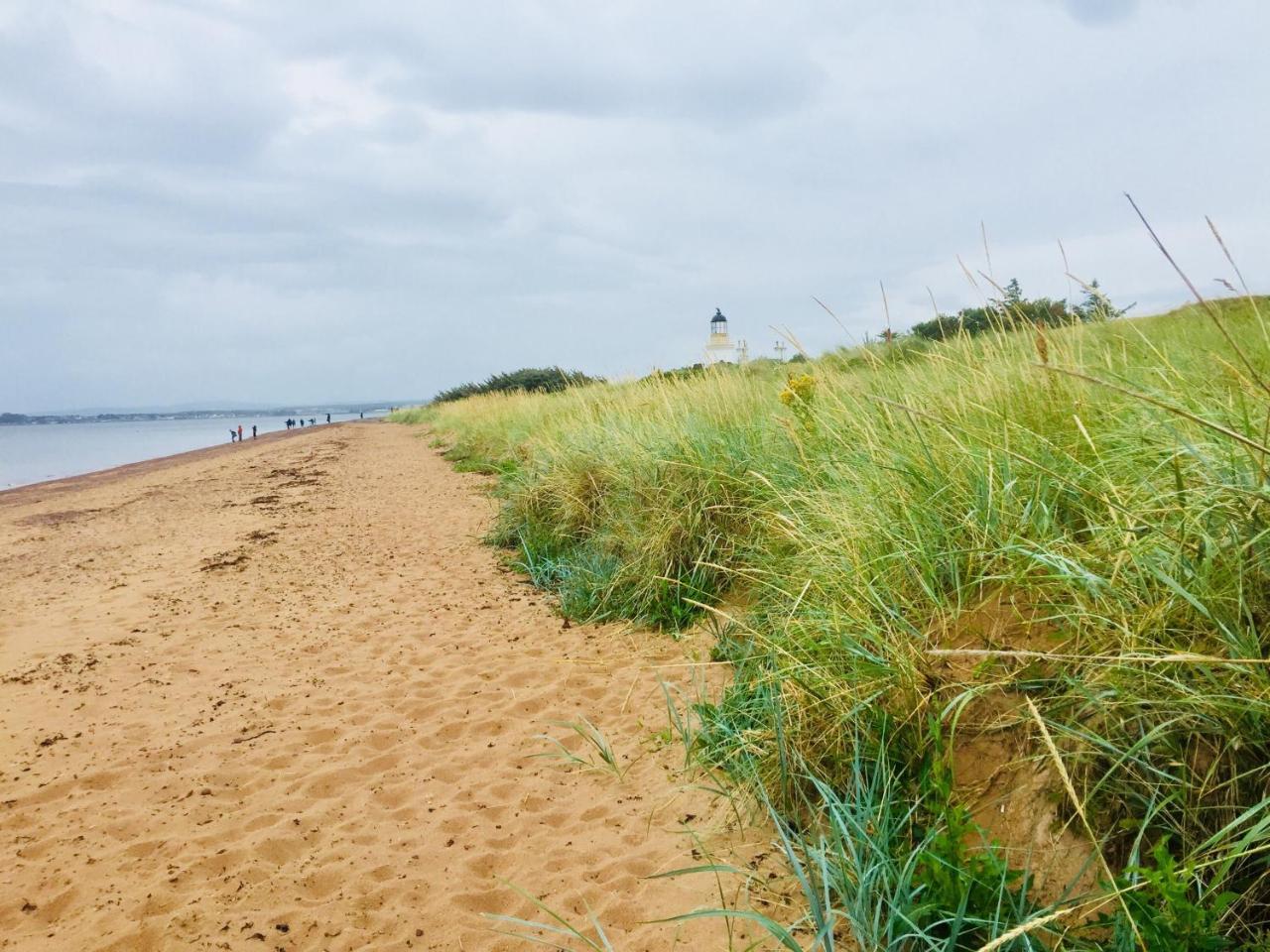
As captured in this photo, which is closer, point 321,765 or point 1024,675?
point 1024,675

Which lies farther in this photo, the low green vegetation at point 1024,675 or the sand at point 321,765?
the sand at point 321,765

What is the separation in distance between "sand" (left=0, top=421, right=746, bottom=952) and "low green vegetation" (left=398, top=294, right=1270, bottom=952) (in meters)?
0.57

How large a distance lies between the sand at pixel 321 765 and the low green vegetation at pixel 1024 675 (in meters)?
0.57

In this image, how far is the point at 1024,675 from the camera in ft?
7.31

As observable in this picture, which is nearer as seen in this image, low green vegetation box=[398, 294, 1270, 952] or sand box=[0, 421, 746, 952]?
low green vegetation box=[398, 294, 1270, 952]

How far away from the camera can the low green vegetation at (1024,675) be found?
1.73 meters

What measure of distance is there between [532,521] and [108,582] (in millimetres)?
3867

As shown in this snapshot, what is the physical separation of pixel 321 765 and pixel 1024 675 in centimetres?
298

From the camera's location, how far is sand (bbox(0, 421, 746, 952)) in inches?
99.3

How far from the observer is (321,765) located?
351 centimetres

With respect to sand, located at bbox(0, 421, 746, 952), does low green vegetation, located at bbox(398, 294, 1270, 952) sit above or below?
above

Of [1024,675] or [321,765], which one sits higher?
[1024,675]

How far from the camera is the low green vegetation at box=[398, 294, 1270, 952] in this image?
1.73 m

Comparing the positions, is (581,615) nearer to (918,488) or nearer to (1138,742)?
(918,488)
